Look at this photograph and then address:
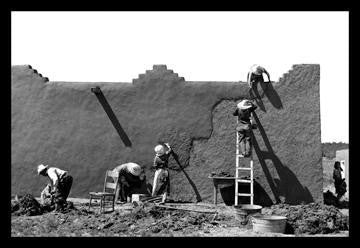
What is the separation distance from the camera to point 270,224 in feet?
21.5

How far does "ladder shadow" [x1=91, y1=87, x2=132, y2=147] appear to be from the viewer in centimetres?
998

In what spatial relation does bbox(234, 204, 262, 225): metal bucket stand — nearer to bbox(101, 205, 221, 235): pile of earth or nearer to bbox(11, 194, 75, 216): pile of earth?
bbox(101, 205, 221, 235): pile of earth

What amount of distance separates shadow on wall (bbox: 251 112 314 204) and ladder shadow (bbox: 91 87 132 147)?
3508mm

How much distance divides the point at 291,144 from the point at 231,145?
1551 millimetres

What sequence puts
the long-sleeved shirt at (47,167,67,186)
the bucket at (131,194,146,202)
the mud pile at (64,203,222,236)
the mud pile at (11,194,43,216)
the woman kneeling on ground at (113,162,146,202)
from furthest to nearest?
the woman kneeling on ground at (113,162,146,202) → the bucket at (131,194,146,202) → the long-sleeved shirt at (47,167,67,186) → the mud pile at (11,194,43,216) → the mud pile at (64,203,222,236)

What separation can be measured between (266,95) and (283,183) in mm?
2339

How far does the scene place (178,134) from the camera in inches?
387

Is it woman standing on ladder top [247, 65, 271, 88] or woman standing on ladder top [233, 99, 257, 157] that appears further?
woman standing on ladder top [247, 65, 271, 88]

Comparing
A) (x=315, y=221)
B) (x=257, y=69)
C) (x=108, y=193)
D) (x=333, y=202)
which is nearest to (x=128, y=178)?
(x=108, y=193)

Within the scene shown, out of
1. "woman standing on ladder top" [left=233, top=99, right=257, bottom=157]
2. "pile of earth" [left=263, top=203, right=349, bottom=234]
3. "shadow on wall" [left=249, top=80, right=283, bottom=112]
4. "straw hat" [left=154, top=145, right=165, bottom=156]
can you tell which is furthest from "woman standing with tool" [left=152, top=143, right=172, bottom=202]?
"pile of earth" [left=263, top=203, right=349, bottom=234]

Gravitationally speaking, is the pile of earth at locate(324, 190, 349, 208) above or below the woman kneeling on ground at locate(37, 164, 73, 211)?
below

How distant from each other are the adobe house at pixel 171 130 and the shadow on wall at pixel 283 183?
0.03m
